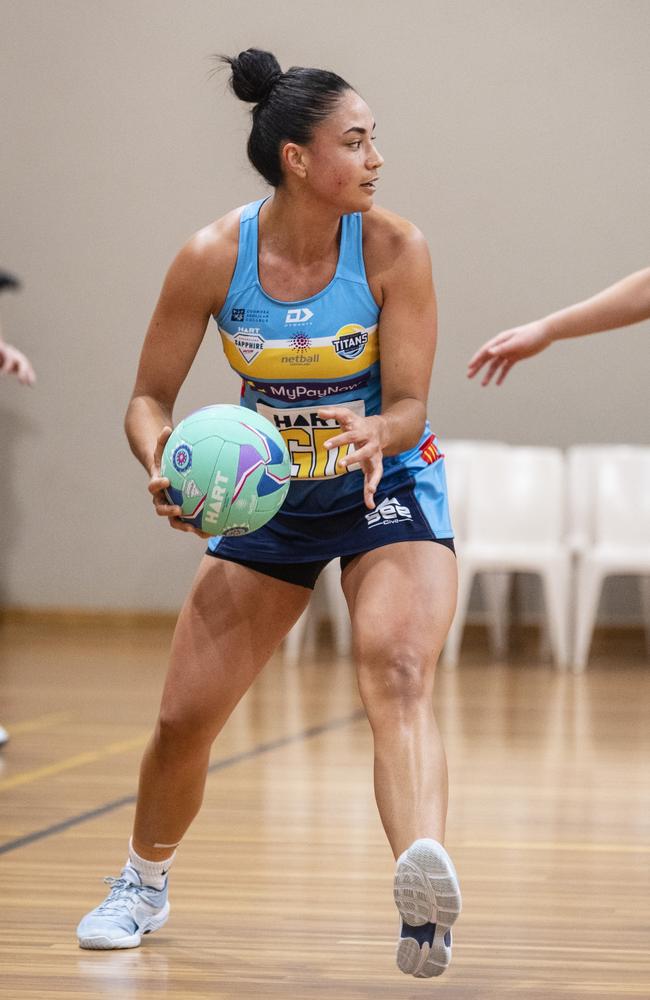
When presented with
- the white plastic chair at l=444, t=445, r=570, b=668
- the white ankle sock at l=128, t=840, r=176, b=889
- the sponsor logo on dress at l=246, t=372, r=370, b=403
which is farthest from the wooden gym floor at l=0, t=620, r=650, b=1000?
the sponsor logo on dress at l=246, t=372, r=370, b=403

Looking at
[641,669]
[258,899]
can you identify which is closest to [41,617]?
[641,669]

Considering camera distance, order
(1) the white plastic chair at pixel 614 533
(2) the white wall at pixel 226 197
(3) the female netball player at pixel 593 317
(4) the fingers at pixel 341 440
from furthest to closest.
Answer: (2) the white wall at pixel 226 197 → (1) the white plastic chair at pixel 614 533 → (3) the female netball player at pixel 593 317 → (4) the fingers at pixel 341 440

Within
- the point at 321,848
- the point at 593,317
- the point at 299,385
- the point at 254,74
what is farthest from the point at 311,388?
the point at 321,848

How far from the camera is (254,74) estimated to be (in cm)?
282

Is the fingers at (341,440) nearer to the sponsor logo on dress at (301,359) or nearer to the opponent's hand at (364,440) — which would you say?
the opponent's hand at (364,440)

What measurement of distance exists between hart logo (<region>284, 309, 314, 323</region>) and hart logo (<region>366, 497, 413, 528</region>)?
1.26 feet

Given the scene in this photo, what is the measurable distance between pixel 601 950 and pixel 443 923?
2.59 feet

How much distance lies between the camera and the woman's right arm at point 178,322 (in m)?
2.83

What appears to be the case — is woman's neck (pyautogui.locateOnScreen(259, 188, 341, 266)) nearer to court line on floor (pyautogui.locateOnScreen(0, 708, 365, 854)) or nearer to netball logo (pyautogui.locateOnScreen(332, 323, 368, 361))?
netball logo (pyautogui.locateOnScreen(332, 323, 368, 361))

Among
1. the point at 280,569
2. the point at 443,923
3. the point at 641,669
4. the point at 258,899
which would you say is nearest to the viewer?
the point at 443,923

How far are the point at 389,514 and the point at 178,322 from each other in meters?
0.56

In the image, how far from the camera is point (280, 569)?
A: 113 inches

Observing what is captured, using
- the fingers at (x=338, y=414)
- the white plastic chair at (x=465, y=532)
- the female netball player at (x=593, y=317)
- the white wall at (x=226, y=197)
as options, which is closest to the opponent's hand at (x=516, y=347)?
the female netball player at (x=593, y=317)

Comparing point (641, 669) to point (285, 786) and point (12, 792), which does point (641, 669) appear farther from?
point (12, 792)
